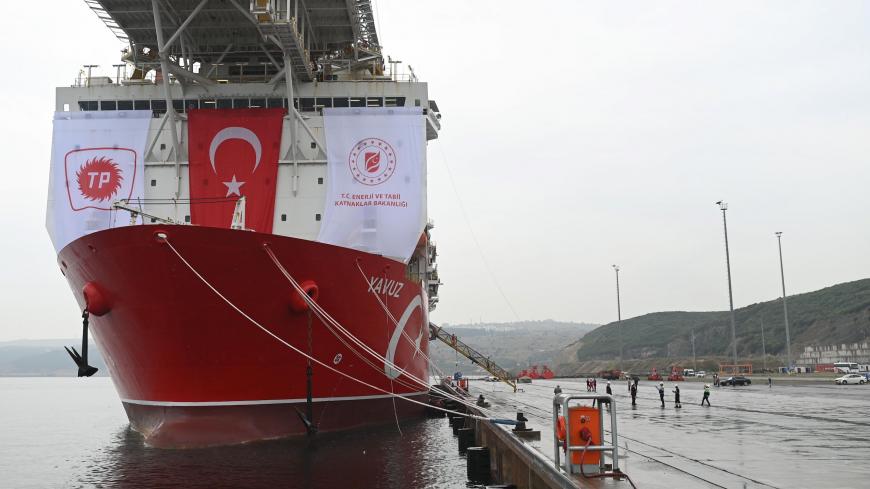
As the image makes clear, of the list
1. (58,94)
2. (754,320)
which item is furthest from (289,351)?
(754,320)

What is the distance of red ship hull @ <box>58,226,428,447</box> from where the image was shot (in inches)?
614

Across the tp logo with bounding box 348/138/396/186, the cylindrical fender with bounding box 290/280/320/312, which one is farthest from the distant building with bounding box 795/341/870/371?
the cylindrical fender with bounding box 290/280/320/312

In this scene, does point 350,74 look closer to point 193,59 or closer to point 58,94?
point 193,59

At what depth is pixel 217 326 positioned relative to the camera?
15.9m

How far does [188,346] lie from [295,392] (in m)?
2.65

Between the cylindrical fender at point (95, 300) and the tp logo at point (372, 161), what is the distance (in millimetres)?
8207

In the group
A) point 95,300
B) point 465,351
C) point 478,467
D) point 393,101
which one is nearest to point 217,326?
point 95,300

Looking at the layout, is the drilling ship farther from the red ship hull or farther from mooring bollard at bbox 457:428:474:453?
mooring bollard at bbox 457:428:474:453

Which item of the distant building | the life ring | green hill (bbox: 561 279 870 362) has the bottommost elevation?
the life ring

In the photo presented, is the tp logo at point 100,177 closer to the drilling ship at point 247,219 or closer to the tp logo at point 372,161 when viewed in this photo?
the drilling ship at point 247,219

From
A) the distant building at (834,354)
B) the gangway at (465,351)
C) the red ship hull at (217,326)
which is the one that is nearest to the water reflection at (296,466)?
the red ship hull at (217,326)

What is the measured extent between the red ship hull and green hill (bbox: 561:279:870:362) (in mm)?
61060

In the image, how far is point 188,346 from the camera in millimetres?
15867

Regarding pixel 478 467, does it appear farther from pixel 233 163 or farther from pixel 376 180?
pixel 233 163
